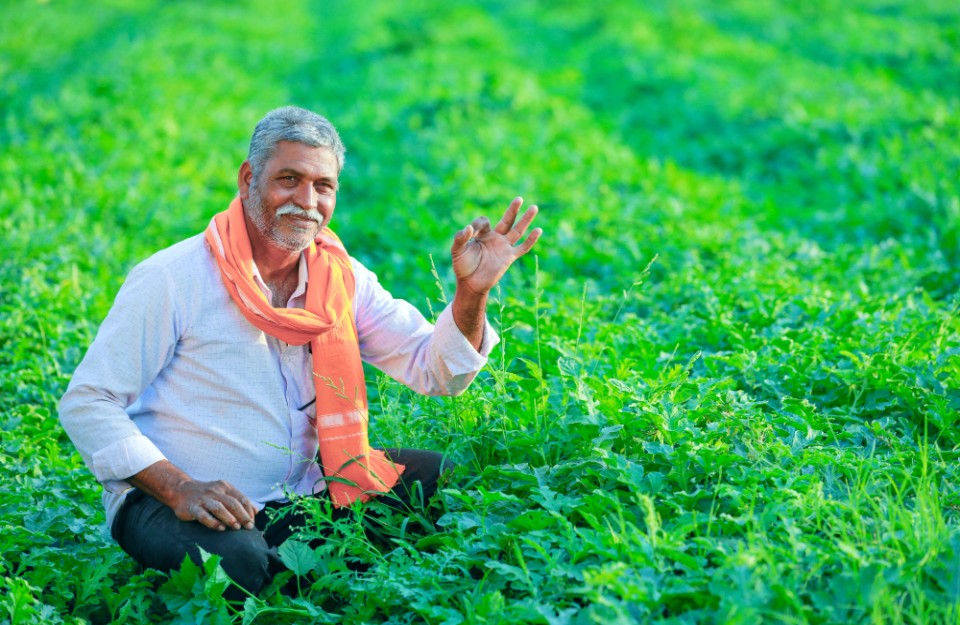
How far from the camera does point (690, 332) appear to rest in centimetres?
508

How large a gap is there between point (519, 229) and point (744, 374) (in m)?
1.37

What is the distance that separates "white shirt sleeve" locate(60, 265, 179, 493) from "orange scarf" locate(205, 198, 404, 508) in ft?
0.84

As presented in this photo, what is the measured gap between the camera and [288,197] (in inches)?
143

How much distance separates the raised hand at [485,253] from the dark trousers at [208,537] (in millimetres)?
735

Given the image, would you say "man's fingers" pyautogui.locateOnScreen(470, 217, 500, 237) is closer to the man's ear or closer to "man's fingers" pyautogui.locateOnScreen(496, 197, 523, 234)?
"man's fingers" pyautogui.locateOnScreen(496, 197, 523, 234)

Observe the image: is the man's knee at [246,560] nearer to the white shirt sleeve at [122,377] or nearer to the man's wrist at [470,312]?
the white shirt sleeve at [122,377]

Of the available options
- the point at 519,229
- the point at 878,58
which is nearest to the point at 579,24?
the point at 878,58

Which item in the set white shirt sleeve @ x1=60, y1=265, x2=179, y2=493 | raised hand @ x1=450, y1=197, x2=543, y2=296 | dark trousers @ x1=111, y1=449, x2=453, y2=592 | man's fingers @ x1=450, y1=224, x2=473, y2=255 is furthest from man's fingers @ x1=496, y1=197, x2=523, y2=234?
white shirt sleeve @ x1=60, y1=265, x2=179, y2=493

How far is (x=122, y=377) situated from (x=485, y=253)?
1.29 metres

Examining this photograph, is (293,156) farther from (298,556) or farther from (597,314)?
(597,314)

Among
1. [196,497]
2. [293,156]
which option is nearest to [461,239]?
[293,156]

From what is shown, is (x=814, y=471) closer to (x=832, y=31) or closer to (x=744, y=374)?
(x=744, y=374)

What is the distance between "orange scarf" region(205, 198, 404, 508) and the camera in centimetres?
353

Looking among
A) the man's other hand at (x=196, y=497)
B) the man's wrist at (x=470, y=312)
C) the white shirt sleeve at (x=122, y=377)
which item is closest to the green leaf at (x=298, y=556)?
the man's other hand at (x=196, y=497)
